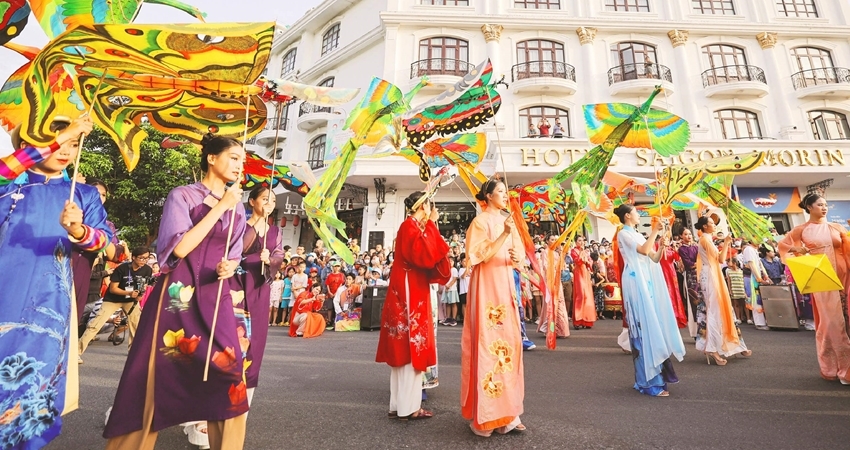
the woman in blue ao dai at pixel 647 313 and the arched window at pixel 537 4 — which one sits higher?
the arched window at pixel 537 4

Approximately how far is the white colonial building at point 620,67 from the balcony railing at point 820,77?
0.06 m

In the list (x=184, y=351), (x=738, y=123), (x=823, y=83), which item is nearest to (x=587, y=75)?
(x=738, y=123)

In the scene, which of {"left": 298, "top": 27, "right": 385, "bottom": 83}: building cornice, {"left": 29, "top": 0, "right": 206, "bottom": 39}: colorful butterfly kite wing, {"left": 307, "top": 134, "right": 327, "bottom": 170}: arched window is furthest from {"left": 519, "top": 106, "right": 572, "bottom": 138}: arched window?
{"left": 29, "top": 0, "right": 206, "bottom": 39}: colorful butterfly kite wing

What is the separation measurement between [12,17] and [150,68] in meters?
0.47

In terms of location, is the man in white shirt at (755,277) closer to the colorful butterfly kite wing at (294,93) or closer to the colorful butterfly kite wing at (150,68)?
the colorful butterfly kite wing at (294,93)

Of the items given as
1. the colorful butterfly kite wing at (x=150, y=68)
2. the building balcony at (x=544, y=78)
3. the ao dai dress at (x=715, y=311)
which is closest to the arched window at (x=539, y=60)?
the building balcony at (x=544, y=78)

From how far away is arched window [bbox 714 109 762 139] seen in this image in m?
15.1

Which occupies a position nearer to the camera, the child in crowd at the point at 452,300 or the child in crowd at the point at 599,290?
the child in crowd at the point at 452,300

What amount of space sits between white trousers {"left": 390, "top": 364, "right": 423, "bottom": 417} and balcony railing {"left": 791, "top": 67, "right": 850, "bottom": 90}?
68.4 ft

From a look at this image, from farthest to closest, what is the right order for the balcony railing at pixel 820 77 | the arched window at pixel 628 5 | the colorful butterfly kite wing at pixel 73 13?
the arched window at pixel 628 5, the balcony railing at pixel 820 77, the colorful butterfly kite wing at pixel 73 13

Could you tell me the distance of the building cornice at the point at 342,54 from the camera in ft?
54.2

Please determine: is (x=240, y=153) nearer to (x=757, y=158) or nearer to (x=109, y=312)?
(x=109, y=312)

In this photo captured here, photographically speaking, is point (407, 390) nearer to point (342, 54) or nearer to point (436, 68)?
point (436, 68)

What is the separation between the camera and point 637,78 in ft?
49.6
